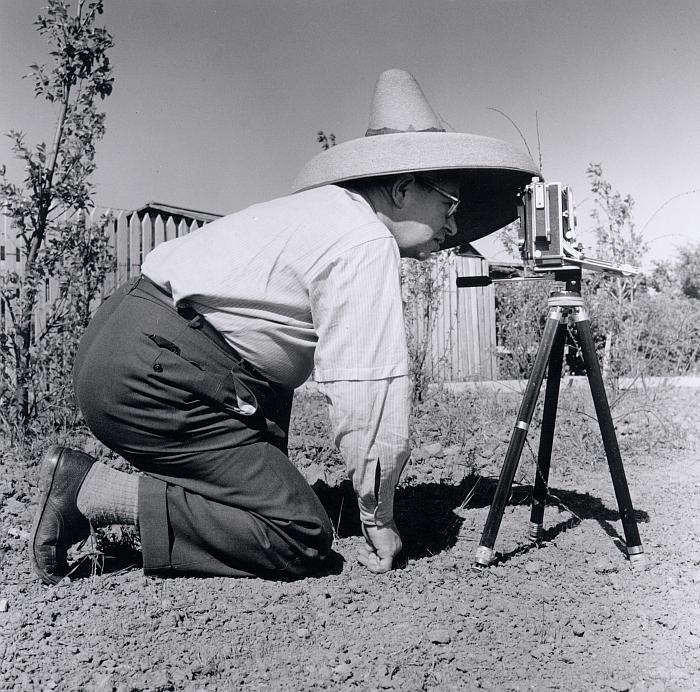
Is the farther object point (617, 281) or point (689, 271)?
point (689, 271)

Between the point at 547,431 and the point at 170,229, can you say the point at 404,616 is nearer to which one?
the point at 547,431

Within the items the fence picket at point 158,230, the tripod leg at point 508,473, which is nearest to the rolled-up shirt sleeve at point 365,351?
the tripod leg at point 508,473

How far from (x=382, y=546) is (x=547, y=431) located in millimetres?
756

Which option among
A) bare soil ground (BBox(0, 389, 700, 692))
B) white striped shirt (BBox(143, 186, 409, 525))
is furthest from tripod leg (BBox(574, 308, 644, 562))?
white striped shirt (BBox(143, 186, 409, 525))

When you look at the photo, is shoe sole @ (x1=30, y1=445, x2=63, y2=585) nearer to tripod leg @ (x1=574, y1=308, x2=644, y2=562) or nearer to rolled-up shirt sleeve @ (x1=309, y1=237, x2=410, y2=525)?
rolled-up shirt sleeve @ (x1=309, y1=237, x2=410, y2=525)

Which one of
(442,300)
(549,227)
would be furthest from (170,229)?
(549,227)

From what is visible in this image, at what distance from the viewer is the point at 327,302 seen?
1.93 metres

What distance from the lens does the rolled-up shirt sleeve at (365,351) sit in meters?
1.91

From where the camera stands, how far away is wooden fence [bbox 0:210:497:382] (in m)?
5.53

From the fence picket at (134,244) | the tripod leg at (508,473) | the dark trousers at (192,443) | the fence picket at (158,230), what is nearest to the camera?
the dark trousers at (192,443)

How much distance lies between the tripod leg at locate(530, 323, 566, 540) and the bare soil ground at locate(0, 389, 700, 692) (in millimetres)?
85

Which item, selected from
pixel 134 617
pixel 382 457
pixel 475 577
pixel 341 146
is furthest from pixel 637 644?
pixel 341 146

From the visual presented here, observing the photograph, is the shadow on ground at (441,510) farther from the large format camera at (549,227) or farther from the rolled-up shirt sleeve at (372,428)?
the large format camera at (549,227)

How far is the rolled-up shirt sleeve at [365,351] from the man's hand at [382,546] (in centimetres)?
28
